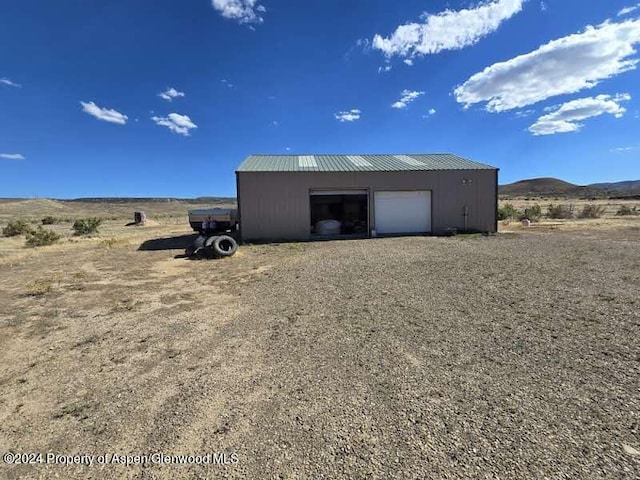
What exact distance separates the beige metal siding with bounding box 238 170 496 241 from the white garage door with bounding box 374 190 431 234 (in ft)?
0.98

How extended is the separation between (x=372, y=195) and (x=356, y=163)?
2.40 meters

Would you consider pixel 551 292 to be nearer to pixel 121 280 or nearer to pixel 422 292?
pixel 422 292

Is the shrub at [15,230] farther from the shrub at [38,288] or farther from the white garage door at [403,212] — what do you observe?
the white garage door at [403,212]

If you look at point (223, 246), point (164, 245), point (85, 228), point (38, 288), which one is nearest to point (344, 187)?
point (223, 246)

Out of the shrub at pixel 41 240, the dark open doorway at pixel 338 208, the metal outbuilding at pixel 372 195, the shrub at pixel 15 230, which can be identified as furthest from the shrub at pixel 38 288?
the shrub at pixel 15 230

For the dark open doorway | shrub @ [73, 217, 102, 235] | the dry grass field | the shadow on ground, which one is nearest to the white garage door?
the dark open doorway

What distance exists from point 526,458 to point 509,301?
13.6 ft

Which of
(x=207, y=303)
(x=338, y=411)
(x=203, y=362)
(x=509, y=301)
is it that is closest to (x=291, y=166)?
(x=207, y=303)

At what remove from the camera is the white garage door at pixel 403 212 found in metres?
17.1

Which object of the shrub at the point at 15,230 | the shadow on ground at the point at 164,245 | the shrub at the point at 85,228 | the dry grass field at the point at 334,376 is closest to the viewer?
the dry grass field at the point at 334,376

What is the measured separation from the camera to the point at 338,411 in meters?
3.04

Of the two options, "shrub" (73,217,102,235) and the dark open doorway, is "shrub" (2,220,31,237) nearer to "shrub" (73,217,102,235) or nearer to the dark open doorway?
"shrub" (73,217,102,235)

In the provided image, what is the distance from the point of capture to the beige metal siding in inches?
623

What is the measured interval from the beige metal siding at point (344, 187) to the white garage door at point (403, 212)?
0.98 ft
